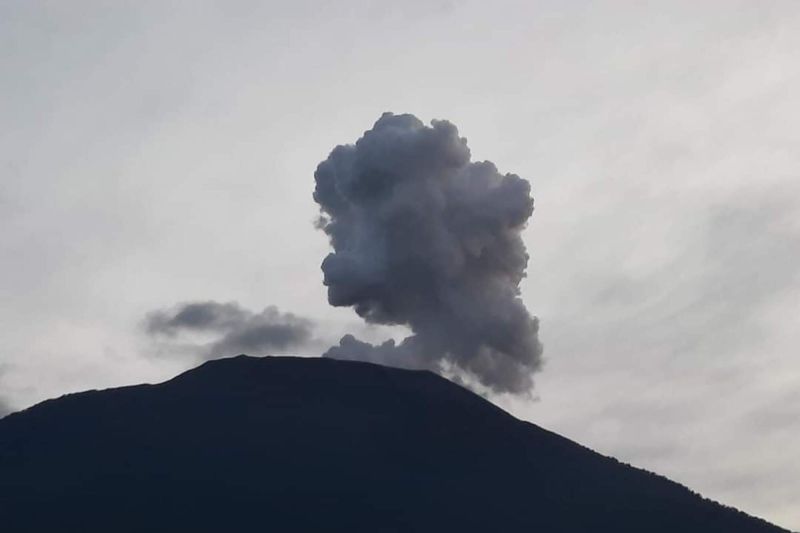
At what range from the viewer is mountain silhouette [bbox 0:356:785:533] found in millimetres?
108062

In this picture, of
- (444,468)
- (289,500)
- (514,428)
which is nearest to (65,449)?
(289,500)

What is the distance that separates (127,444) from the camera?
4806 inches

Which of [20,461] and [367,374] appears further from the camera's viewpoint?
[367,374]

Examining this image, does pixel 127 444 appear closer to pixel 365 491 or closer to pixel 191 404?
pixel 191 404

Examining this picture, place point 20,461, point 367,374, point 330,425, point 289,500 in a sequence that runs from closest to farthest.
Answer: point 289,500, point 20,461, point 330,425, point 367,374

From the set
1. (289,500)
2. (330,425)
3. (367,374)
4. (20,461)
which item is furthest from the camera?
(367,374)

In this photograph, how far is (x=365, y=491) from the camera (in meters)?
113

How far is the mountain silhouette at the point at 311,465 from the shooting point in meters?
108

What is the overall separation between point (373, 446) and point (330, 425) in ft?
20.9

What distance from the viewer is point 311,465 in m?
117

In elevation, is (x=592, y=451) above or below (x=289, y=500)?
above

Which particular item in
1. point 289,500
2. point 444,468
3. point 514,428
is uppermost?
point 514,428

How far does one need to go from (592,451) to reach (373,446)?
2331cm

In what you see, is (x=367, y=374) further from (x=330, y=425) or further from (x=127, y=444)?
(x=127, y=444)
